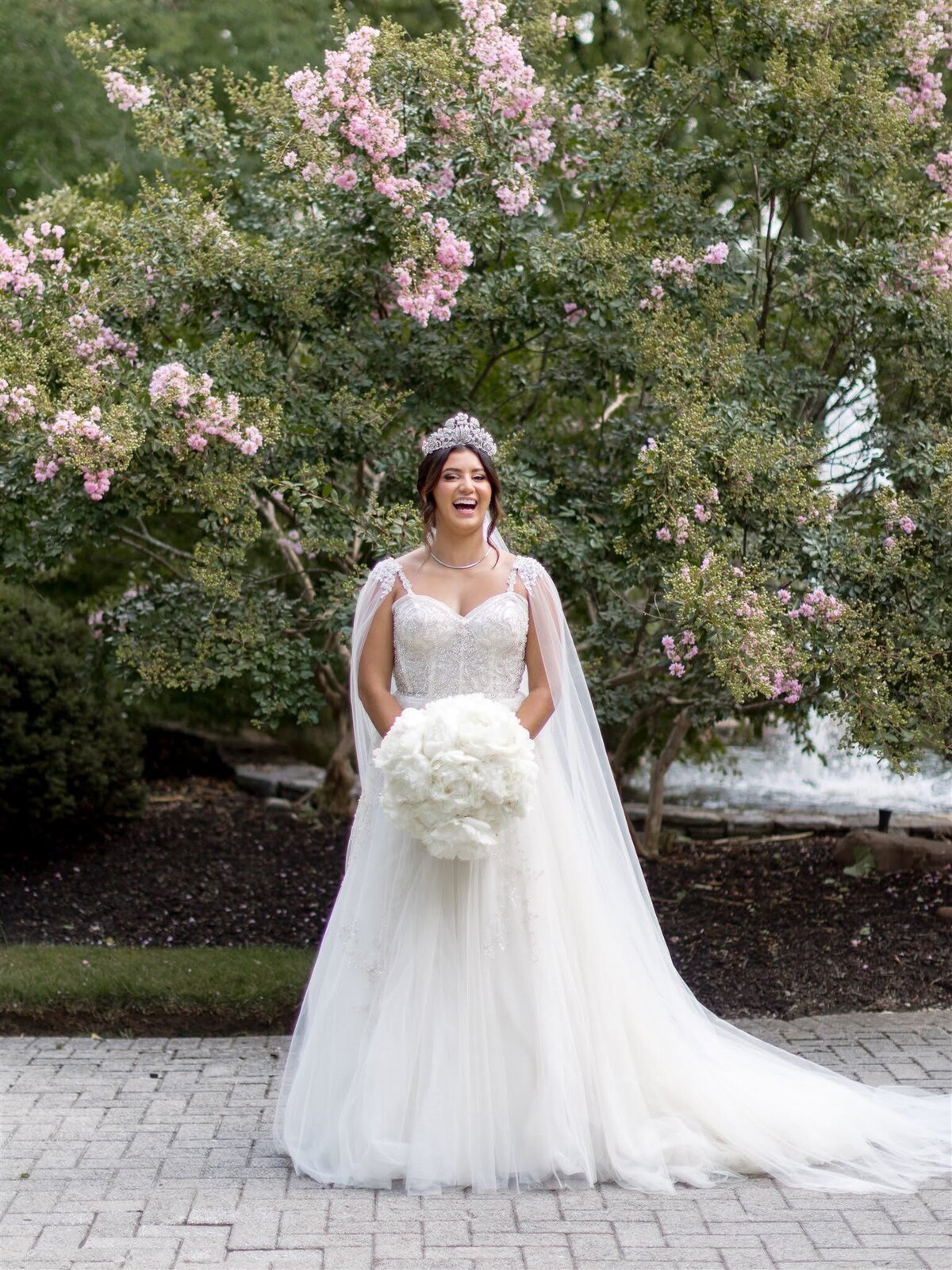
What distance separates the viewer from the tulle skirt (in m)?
4.19

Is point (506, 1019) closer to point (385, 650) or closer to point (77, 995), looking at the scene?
point (385, 650)

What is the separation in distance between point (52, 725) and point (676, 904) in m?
3.63

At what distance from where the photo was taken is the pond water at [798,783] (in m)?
10.4

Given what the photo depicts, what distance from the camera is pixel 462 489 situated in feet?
14.6

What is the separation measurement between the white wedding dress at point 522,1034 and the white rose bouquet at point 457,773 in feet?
0.88

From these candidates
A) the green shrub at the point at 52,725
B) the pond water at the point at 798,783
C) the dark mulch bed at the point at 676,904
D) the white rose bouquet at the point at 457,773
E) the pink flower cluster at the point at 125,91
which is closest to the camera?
the white rose bouquet at the point at 457,773

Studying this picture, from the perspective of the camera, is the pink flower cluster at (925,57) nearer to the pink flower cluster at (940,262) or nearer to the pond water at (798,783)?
the pink flower cluster at (940,262)

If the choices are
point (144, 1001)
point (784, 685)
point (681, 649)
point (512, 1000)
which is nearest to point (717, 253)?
point (681, 649)

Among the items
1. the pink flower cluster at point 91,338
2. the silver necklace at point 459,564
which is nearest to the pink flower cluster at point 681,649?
the silver necklace at point 459,564

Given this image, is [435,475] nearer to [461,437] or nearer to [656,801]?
[461,437]

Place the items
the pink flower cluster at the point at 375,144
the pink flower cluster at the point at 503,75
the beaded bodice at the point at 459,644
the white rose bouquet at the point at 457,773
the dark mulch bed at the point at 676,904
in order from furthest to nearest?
the dark mulch bed at the point at 676,904 → the pink flower cluster at the point at 503,75 → the pink flower cluster at the point at 375,144 → the beaded bodice at the point at 459,644 → the white rose bouquet at the point at 457,773

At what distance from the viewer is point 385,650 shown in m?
4.55

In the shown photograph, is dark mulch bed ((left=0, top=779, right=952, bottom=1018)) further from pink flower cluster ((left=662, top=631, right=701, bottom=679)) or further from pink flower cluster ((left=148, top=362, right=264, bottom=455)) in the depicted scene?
pink flower cluster ((left=148, top=362, right=264, bottom=455))

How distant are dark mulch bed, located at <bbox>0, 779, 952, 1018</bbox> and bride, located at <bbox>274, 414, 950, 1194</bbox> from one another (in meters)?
1.50
